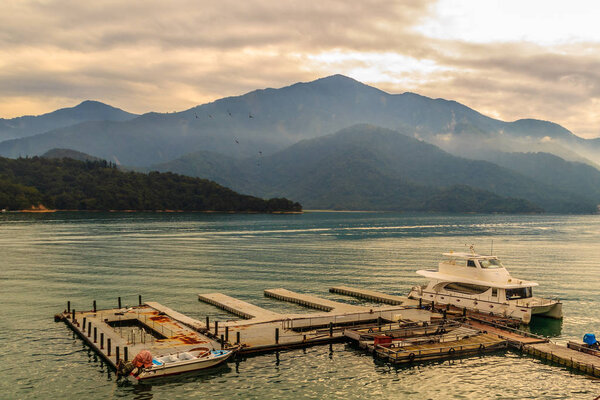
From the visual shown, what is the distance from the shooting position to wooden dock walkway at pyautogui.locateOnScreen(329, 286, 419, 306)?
5712 centimetres

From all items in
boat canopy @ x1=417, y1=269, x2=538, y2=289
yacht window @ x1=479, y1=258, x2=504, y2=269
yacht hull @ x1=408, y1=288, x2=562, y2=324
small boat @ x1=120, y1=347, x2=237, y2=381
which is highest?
yacht window @ x1=479, y1=258, x2=504, y2=269

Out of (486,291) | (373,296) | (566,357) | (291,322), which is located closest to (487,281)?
(486,291)

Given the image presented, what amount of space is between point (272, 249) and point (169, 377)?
8195 centimetres

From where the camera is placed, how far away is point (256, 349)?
39.6m

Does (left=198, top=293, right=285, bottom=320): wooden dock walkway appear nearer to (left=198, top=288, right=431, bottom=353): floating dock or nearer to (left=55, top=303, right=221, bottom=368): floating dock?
(left=198, top=288, right=431, bottom=353): floating dock

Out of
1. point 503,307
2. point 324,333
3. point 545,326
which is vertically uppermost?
point 503,307

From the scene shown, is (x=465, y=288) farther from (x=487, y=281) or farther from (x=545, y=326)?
(x=545, y=326)

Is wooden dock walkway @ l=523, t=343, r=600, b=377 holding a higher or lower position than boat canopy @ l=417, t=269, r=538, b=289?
lower

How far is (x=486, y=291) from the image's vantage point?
50.4m

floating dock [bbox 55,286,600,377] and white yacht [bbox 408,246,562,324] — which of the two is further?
white yacht [bbox 408,246,562,324]

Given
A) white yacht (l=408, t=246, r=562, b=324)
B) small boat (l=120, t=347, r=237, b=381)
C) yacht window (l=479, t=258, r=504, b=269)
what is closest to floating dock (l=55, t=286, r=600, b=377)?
white yacht (l=408, t=246, r=562, b=324)

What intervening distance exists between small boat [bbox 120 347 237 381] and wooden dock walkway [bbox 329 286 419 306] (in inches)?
983

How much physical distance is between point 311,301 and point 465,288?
16399mm

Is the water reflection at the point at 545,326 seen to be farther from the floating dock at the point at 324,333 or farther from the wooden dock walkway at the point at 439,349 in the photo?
the wooden dock walkway at the point at 439,349
